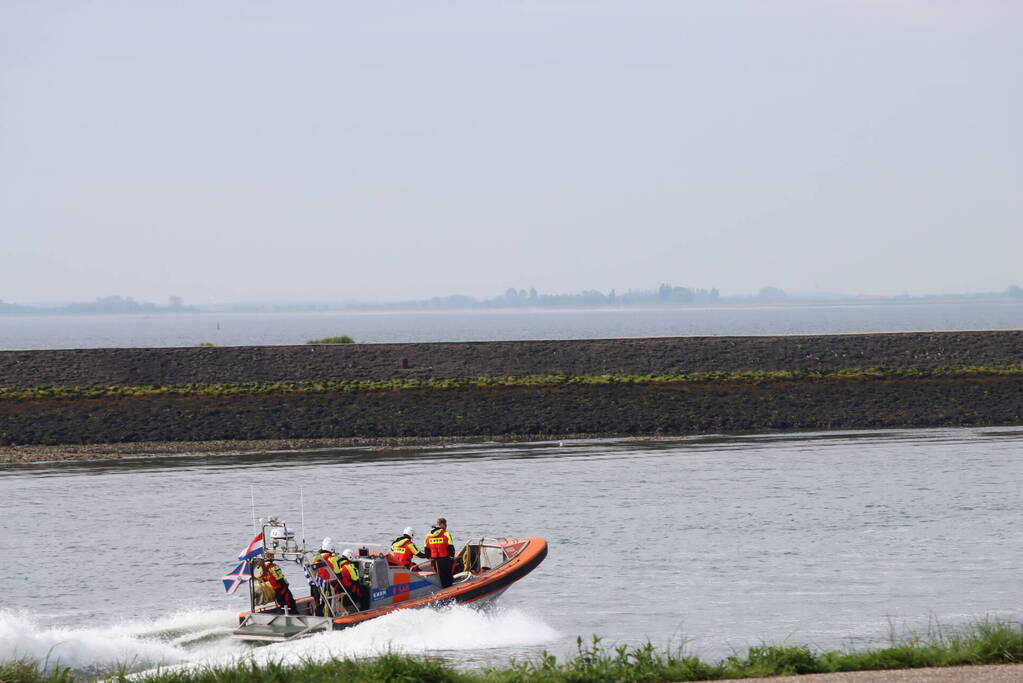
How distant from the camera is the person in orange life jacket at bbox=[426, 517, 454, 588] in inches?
856

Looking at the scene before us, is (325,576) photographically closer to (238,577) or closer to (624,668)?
(238,577)

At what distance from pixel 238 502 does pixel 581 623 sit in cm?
1500

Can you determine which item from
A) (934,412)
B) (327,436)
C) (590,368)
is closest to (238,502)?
(327,436)

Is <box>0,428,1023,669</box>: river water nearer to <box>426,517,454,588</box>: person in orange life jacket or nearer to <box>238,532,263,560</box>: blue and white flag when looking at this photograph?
<box>426,517,454,588</box>: person in orange life jacket

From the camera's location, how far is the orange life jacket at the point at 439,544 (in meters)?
21.7

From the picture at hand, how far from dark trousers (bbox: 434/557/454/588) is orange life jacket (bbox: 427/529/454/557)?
88mm

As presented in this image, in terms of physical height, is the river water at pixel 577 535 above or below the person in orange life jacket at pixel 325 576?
below

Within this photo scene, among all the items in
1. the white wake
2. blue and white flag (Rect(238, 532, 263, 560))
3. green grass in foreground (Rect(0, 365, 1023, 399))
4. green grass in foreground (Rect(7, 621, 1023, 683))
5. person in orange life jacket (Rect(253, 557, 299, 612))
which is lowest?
the white wake

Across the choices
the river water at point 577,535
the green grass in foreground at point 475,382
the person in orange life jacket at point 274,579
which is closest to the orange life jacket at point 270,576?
the person in orange life jacket at point 274,579

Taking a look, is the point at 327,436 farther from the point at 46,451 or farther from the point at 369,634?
the point at 369,634

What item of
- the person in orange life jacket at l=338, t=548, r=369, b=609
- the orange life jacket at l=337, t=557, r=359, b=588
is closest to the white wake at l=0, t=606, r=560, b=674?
the person in orange life jacket at l=338, t=548, r=369, b=609

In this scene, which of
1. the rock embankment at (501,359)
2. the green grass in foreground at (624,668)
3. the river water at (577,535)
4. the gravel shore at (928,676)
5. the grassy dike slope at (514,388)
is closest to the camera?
the gravel shore at (928,676)

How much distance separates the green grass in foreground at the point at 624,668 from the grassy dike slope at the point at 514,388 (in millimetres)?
32341

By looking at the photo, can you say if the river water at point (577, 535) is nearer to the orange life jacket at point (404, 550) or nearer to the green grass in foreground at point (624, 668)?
the orange life jacket at point (404, 550)
